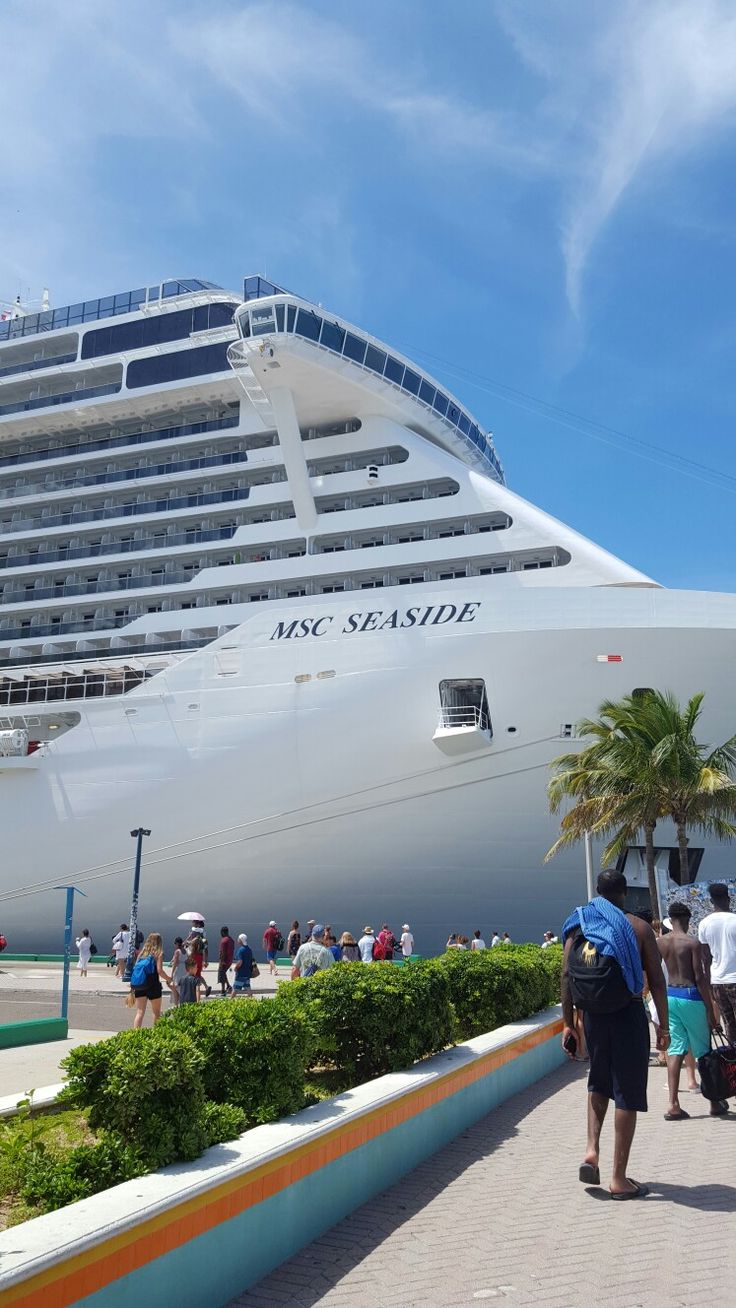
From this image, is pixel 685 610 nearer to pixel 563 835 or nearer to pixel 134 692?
pixel 563 835

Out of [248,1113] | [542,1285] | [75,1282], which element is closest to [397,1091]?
[248,1113]

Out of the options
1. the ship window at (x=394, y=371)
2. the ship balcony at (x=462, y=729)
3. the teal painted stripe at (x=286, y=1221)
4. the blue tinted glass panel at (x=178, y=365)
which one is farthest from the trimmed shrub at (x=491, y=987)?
the blue tinted glass panel at (x=178, y=365)

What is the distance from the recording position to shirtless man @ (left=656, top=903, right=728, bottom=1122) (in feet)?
22.4

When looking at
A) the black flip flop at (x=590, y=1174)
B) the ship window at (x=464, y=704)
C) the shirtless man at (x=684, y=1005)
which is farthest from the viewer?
the ship window at (x=464, y=704)

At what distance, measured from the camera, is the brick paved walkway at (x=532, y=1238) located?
12.5ft

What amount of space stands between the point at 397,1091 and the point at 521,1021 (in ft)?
12.8

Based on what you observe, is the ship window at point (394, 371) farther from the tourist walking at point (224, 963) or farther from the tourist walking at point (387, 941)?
the tourist walking at point (224, 963)

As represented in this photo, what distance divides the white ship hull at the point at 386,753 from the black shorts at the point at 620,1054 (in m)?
13.2

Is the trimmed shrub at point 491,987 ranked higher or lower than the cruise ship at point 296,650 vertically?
lower

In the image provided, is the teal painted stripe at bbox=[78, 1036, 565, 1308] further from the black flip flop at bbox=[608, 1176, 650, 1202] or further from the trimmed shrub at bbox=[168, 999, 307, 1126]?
the black flip flop at bbox=[608, 1176, 650, 1202]

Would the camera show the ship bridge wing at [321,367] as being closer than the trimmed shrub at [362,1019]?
No

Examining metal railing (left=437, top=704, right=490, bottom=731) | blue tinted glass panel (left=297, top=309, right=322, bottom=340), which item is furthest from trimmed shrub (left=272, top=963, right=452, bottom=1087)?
blue tinted glass panel (left=297, top=309, right=322, bottom=340)

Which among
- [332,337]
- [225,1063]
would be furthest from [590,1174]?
[332,337]

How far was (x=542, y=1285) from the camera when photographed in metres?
3.86
